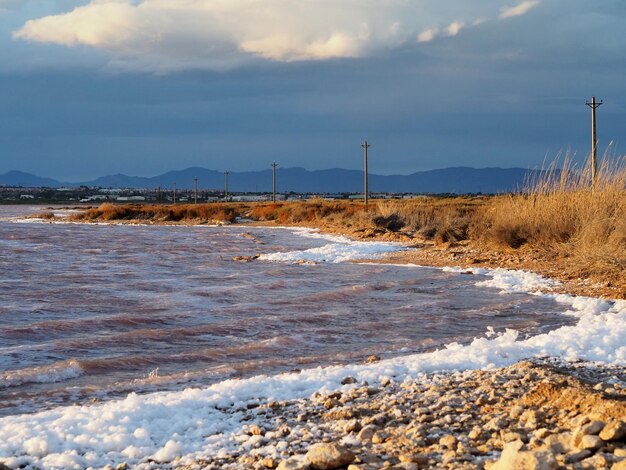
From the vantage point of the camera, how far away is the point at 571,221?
18.8 meters

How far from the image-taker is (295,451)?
5.11 metres

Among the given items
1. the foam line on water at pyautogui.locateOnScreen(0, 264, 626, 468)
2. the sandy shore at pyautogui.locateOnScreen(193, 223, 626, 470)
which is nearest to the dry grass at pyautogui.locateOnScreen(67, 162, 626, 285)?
the foam line on water at pyautogui.locateOnScreen(0, 264, 626, 468)

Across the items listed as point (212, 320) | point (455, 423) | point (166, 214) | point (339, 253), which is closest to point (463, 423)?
point (455, 423)

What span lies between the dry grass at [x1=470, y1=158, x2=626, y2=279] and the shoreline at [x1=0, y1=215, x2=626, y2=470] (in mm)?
A: 8712

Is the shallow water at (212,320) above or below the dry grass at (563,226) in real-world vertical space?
below

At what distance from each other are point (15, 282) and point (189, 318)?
735cm

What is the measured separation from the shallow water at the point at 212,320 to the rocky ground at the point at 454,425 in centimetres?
226

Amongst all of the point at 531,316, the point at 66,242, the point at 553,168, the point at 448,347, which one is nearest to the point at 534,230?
the point at 553,168

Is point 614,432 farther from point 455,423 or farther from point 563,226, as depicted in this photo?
point 563,226

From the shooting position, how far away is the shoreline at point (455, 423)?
4.41 meters

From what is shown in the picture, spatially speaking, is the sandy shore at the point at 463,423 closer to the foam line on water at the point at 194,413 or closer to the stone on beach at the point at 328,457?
the stone on beach at the point at 328,457

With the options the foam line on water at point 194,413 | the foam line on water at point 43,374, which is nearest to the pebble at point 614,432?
the foam line on water at point 194,413

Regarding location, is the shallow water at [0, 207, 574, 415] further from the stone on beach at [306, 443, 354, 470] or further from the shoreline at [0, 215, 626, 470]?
→ the stone on beach at [306, 443, 354, 470]

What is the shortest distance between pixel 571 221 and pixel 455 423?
47.6 feet
